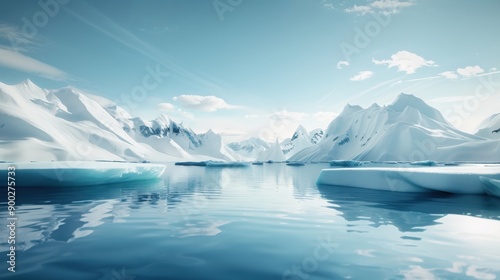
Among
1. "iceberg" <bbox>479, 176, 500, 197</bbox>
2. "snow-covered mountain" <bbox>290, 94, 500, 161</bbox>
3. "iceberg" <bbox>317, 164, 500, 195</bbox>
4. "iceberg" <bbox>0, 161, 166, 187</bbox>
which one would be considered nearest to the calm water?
"iceberg" <bbox>479, 176, 500, 197</bbox>

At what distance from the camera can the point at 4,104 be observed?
12575 cm

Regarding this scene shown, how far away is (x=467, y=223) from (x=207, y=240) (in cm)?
826

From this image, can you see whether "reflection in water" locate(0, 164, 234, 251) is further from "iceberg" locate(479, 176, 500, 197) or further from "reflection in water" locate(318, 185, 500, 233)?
"iceberg" locate(479, 176, 500, 197)

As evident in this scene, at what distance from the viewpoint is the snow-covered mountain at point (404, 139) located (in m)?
109

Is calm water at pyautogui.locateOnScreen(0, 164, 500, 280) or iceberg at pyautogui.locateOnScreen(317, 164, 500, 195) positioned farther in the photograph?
iceberg at pyautogui.locateOnScreen(317, 164, 500, 195)

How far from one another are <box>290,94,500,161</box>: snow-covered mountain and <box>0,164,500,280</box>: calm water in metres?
125

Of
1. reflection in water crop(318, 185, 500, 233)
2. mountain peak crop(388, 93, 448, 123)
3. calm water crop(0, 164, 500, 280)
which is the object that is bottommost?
reflection in water crop(318, 185, 500, 233)

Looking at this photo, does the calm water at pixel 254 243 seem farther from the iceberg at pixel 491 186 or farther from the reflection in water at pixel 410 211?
the iceberg at pixel 491 186

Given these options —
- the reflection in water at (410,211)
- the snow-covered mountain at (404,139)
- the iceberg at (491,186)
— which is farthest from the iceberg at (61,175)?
the snow-covered mountain at (404,139)

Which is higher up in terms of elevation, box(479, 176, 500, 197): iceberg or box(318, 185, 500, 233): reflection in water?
box(479, 176, 500, 197): iceberg

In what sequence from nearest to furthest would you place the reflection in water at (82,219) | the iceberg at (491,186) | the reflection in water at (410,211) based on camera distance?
the reflection in water at (82,219) < the reflection in water at (410,211) < the iceberg at (491,186)

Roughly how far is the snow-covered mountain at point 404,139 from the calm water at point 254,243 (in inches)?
4928

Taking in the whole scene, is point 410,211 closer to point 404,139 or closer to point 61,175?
point 61,175

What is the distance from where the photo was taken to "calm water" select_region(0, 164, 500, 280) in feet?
14.8
